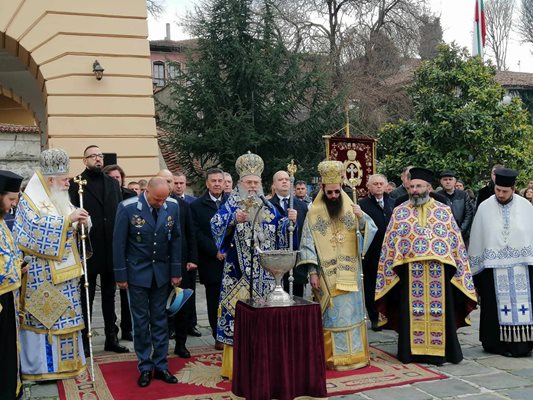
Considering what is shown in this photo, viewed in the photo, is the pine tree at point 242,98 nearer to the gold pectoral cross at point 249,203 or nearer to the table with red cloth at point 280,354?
the gold pectoral cross at point 249,203

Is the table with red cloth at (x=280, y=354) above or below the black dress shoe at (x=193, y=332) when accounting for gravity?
above

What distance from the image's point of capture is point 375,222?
7.70 m

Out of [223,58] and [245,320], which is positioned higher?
[223,58]

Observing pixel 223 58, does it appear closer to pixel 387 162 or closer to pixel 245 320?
pixel 387 162

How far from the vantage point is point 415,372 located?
5.84 meters

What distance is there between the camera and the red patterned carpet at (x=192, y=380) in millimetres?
5238

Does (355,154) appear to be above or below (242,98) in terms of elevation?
below

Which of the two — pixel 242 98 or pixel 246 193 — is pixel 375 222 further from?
pixel 242 98

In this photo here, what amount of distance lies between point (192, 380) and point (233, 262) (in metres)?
1.11

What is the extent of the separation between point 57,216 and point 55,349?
1181mm

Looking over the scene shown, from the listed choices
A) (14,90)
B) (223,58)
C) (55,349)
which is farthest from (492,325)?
(14,90)

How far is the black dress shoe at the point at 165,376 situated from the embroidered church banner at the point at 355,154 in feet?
12.4

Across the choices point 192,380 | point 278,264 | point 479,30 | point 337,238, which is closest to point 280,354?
point 278,264

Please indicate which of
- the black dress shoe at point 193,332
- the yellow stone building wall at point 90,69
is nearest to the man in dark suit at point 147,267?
the black dress shoe at point 193,332
